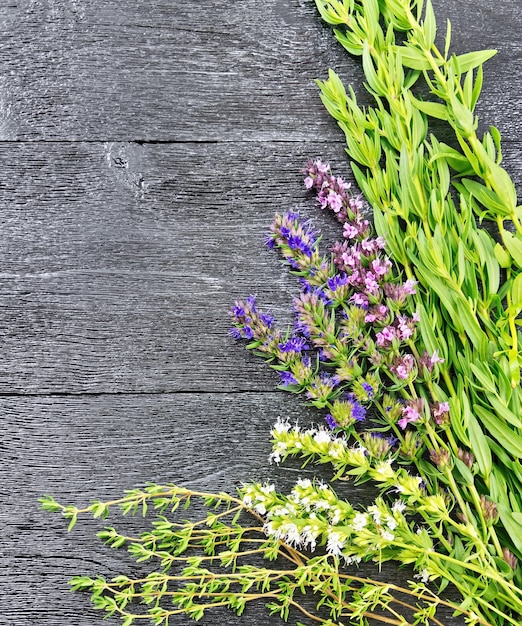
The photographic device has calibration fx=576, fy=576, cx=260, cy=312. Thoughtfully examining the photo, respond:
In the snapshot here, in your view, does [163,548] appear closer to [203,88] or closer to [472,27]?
[203,88]

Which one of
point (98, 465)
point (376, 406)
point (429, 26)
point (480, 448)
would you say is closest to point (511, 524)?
point (480, 448)

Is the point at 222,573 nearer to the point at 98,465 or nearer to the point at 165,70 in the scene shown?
the point at 98,465

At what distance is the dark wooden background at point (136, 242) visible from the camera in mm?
903

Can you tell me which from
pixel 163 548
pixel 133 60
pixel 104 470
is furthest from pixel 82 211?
pixel 163 548

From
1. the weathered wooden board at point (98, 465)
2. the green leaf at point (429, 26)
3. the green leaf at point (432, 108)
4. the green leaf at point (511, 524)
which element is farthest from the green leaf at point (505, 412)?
the green leaf at point (429, 26)

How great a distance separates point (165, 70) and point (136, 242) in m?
0.29

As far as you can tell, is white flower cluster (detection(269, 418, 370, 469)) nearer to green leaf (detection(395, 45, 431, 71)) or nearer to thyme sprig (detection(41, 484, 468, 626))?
thyme sprig (detection(41, 484, 468, 626))

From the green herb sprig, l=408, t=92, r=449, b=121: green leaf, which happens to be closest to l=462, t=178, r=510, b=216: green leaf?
the green herb sprig

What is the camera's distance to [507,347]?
84 cm

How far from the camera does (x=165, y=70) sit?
3.10 ft

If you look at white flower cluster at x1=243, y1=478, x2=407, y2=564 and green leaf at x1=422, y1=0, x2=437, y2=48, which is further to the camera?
green leaf at x1=422, y1=0, x2=437, y2=48

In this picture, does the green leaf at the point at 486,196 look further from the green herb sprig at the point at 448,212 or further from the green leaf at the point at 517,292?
the green leaf at the point at 517,292

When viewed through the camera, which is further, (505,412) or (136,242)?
(136,242)

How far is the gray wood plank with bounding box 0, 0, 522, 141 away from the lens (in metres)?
0.94
